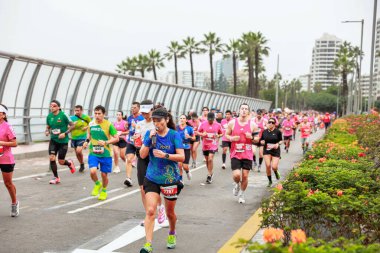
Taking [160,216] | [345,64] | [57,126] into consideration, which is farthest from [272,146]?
[345,64]

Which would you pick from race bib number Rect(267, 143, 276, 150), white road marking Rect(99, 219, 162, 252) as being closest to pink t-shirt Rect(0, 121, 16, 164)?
white road marking Rect(99, 219, 162, 252)

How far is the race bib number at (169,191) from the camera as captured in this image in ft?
19.5

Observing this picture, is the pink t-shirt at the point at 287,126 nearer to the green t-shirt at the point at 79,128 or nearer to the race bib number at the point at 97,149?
the green t-shirt at the point at 79,128

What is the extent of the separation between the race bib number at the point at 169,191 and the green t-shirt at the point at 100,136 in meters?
3.69

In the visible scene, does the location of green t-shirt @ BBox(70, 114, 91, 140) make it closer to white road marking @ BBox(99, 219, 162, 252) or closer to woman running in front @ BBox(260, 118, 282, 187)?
woman running in front @ BBox(260, 118, 282, 187)

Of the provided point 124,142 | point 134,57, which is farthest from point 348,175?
point 134,57

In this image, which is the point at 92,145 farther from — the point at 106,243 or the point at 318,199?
the point at 318,199

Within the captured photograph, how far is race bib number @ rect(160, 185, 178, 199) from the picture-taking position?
19.5 ft

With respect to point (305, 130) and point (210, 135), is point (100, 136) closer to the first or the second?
point (210, 135)

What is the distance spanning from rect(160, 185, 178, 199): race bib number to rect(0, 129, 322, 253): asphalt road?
2.25ft

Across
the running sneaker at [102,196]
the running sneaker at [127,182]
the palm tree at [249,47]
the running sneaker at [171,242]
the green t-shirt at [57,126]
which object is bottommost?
the running sneaker at [127,182]

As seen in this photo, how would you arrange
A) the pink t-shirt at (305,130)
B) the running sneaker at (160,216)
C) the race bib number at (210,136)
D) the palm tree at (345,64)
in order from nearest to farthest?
the running sneaker at (160,216) < the race bib number at (210,136) < the pink t-shirt at (305,130) < the palm tree at (345,64)

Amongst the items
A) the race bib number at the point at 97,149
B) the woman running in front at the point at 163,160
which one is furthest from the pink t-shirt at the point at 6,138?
the woman running in front at the point at 163,160

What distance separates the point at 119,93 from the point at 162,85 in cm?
571
